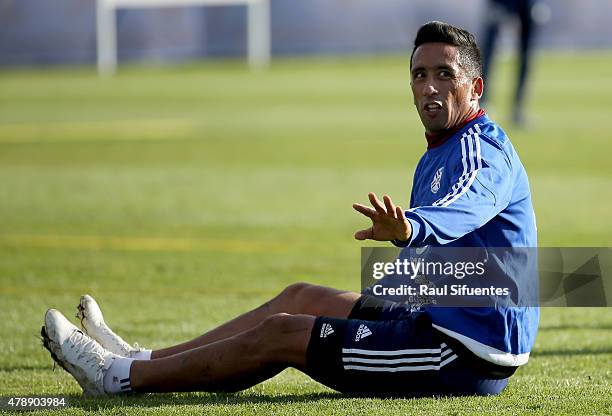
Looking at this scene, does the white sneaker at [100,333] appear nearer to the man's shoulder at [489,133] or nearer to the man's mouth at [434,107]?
the man's mouth at [434,107]

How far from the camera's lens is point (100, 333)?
5.06 meters

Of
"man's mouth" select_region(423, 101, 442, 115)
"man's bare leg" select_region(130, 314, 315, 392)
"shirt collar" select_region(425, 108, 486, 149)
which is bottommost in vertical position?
"man's bare leg" select_region(130, 314, 315, 392)

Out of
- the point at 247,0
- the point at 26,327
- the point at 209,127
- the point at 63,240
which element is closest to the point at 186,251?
the point at 63,240

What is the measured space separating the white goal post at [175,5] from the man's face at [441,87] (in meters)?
34.1

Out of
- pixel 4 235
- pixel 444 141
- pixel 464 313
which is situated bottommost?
pixel 4 235

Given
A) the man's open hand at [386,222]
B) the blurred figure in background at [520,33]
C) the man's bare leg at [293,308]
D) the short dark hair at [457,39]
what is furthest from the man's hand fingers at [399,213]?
the blurred figure in background at [520,33]

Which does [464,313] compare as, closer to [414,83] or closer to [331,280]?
[414,83]

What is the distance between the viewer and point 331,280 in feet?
26.7

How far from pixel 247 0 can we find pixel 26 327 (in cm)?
3532

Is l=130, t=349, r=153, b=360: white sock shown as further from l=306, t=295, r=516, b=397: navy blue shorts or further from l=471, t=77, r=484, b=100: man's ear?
l=471, t=77, r=484, b=100: man's ear

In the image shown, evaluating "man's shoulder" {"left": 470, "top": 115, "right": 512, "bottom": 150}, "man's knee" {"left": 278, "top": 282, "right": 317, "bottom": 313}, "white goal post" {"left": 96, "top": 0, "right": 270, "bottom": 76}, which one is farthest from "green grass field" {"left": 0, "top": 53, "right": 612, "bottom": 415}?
"white goal post" {"left": 96, "top": 0, "right": 270, "bottom": 76}

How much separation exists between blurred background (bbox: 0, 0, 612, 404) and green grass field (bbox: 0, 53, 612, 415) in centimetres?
3

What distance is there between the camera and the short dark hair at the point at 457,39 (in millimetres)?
4562

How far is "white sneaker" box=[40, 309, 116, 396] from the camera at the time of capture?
471 centimetres
